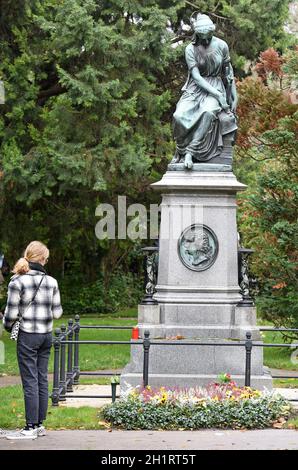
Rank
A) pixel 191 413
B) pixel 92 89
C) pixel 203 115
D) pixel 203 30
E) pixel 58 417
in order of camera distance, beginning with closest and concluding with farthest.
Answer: pixel 191 413
pixel 58 417
pixel 203 115
pixel 203 30
pixel 92 89

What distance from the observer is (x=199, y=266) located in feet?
47.3

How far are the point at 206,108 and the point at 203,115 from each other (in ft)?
0.37

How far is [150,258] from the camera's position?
14844mm

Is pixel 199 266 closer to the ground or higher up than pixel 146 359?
higher up

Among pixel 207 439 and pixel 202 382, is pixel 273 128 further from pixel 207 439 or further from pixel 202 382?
pixel 207 439

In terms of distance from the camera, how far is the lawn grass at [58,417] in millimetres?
11852

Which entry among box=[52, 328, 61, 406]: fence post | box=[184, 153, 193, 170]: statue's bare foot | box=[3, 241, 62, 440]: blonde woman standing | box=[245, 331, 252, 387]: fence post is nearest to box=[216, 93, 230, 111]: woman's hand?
box=[184, 153, 193, 170]: statue's bare foot

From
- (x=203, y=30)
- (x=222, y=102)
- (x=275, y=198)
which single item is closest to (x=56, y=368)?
(x=222, y=102)

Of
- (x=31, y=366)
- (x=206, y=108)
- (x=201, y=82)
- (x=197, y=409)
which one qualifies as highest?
(x=201, y=82)

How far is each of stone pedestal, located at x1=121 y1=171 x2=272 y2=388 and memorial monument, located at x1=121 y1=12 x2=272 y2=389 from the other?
1 cm

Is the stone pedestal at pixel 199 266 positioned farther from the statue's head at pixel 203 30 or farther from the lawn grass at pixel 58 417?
the statue's head at pixel 203 30

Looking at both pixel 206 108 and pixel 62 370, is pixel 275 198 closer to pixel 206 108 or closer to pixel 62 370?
pixel 206 108

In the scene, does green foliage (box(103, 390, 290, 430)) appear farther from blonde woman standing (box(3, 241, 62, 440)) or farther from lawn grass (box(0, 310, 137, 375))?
lawn grass (box(0, 310, 137, 375))

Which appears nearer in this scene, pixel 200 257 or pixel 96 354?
pixel 200 257
